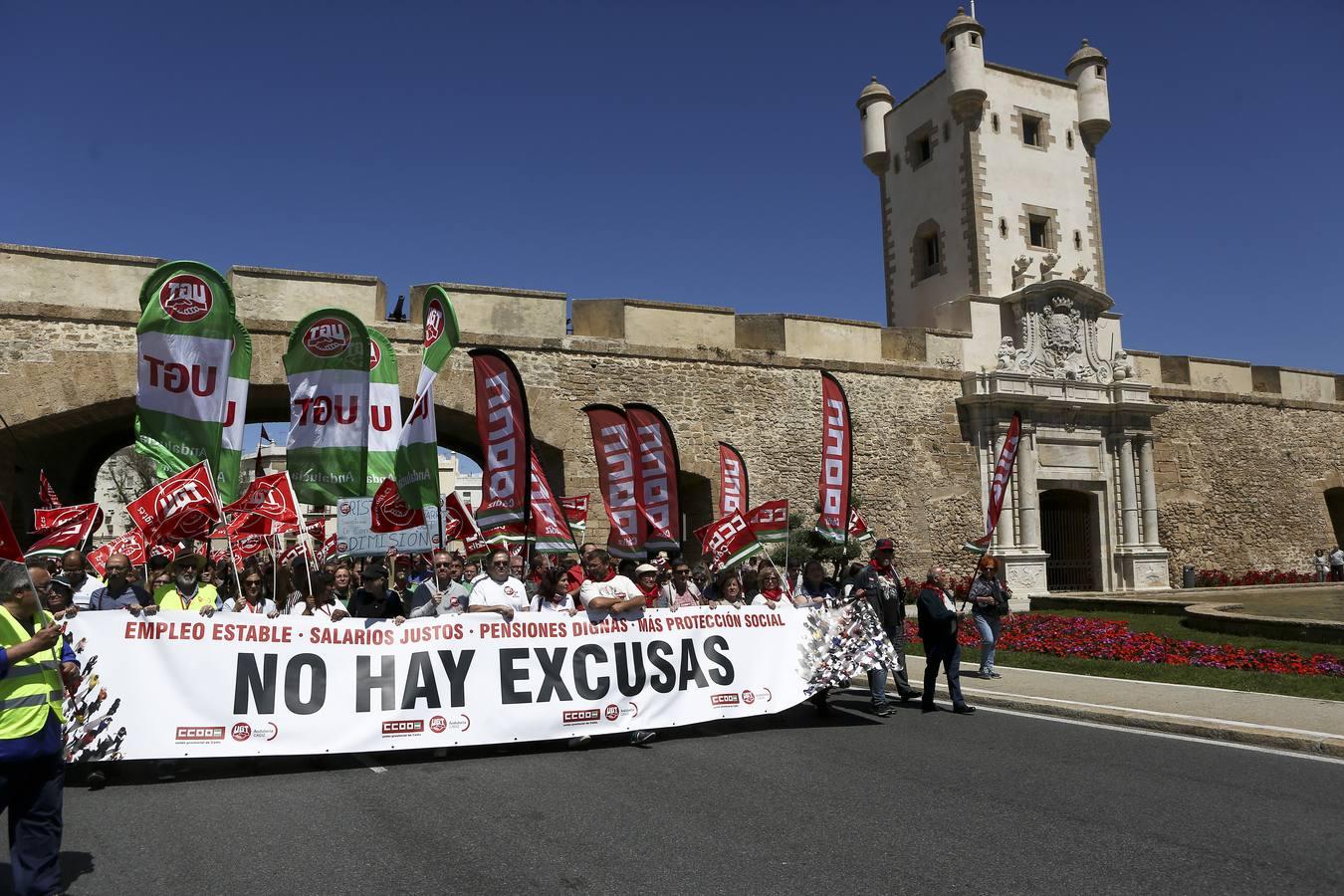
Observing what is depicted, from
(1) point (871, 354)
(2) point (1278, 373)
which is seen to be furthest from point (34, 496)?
(2) point (1278, 373)

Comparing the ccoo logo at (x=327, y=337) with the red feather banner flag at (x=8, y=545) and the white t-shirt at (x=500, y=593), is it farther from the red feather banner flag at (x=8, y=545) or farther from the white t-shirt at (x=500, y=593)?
the red feather banner flag at (x=8, y=545)

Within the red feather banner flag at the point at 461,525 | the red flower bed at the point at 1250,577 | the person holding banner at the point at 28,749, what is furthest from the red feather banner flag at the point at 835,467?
the red flower bed at the point at 1250,577

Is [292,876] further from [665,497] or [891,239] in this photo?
[891,239]

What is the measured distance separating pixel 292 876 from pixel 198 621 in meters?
3.09

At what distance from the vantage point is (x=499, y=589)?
8.17 m

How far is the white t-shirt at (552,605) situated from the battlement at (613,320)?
430 inches

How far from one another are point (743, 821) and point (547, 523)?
5877 millimetres

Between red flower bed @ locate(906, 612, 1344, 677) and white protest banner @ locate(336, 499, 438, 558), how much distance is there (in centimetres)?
618

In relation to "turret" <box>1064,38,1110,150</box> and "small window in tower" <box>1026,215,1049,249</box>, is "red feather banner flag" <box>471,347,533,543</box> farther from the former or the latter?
"turret" <box>1064,38,1110,150</box>

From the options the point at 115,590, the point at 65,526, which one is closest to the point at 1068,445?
the point at 65,526

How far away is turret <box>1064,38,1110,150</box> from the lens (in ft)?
88.6

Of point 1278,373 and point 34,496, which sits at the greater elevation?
point 1278,373

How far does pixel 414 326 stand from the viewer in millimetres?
18219

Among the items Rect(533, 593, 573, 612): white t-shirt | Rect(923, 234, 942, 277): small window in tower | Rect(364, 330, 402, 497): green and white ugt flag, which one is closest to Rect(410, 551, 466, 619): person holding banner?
Rect(533, 593, 573, 612): white t-shirt
